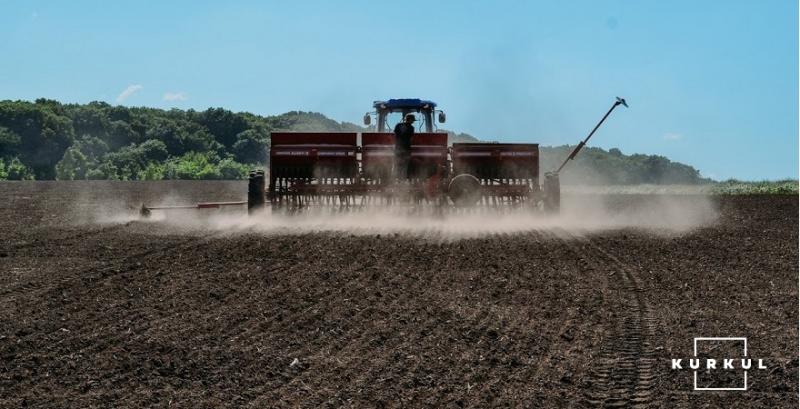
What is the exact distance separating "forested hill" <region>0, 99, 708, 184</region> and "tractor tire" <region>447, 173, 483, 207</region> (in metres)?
43.8

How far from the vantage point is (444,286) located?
12.2 m

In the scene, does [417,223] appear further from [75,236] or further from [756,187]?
[756,187]

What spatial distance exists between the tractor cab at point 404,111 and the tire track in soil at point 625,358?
1347 cm

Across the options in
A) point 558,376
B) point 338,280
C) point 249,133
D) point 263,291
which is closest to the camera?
point 558,376

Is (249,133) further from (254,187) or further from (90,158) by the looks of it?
(254,187)

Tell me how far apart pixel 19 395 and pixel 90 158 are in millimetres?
100581

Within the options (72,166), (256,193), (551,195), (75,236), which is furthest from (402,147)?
(72,166)

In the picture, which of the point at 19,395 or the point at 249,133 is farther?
the point at 249,133

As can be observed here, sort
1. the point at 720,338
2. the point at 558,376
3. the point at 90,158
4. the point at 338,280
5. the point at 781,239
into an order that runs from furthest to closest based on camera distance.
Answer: the point at 90,158 < the point at 781,239 < the point at 338,280 < the point at 720,338 < the point at 558,376

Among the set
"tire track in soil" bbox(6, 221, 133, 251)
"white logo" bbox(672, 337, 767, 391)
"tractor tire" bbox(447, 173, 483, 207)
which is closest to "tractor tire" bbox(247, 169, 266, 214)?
"tire track in soil" bbox(6, 221, 133, 251)

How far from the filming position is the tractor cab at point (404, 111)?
25375mm

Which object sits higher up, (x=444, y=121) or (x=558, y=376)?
(x=444, y=121)

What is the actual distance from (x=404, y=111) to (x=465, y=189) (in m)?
4.09

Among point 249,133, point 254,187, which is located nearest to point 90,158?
point 249,133
